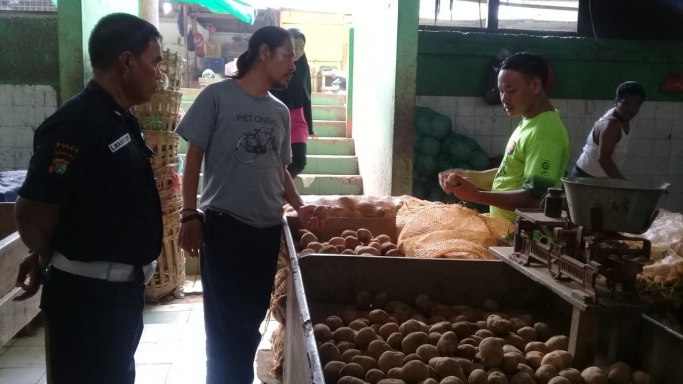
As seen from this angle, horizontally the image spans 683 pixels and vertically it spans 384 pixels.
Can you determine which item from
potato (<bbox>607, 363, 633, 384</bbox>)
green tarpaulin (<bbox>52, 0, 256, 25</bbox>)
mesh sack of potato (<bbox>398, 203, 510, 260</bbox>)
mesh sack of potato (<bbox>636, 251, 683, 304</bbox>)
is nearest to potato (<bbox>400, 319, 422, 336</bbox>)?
mesh sack of potato (<bbox>398, 203, 510, 260</bbox>)

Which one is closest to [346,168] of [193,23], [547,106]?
[547,106]

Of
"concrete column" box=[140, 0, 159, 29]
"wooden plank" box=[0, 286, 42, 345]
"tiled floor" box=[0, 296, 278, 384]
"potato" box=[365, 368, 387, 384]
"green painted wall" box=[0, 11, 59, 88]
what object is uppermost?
"concrete column" box=[140, 0, 159, 29]

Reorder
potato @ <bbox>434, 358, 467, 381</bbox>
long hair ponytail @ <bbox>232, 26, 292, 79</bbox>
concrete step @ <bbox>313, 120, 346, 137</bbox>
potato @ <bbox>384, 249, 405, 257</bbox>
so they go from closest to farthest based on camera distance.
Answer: potato @ <bbox>434, 358, 467, 381</bbox>
long hair ponytail @ <bbox>232, 26, 292, 79</bbox>
potato @ <bbox>384, 249, 405, 257</bbox>
concrete step @ <bbox>313, 120, 346, 137</bbox>

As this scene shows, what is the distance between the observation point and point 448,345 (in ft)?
5.66

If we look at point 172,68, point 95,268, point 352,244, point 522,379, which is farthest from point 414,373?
point 172,68

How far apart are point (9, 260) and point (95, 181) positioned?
4.17 ft

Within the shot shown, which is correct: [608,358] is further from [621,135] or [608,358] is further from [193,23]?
[193,23]

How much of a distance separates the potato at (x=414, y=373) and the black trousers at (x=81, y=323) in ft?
2.95

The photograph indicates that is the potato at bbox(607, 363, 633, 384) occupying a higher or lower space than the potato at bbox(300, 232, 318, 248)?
lower

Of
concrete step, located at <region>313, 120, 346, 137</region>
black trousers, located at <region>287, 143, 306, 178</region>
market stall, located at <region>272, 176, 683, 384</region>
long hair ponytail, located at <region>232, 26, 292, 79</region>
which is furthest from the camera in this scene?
concrete step, located at <region>313, 120, 346, 137</region>

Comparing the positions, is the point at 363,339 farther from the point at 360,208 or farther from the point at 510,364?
the point at 360,208

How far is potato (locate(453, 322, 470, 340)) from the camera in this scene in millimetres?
1836

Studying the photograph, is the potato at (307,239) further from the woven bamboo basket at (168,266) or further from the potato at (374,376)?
the woven bamboo basket at (168,266)

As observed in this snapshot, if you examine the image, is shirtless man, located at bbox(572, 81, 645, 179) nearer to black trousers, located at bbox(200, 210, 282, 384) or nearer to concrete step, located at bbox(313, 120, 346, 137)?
black trousers, located at bbox(200, 210, 282, 384)
